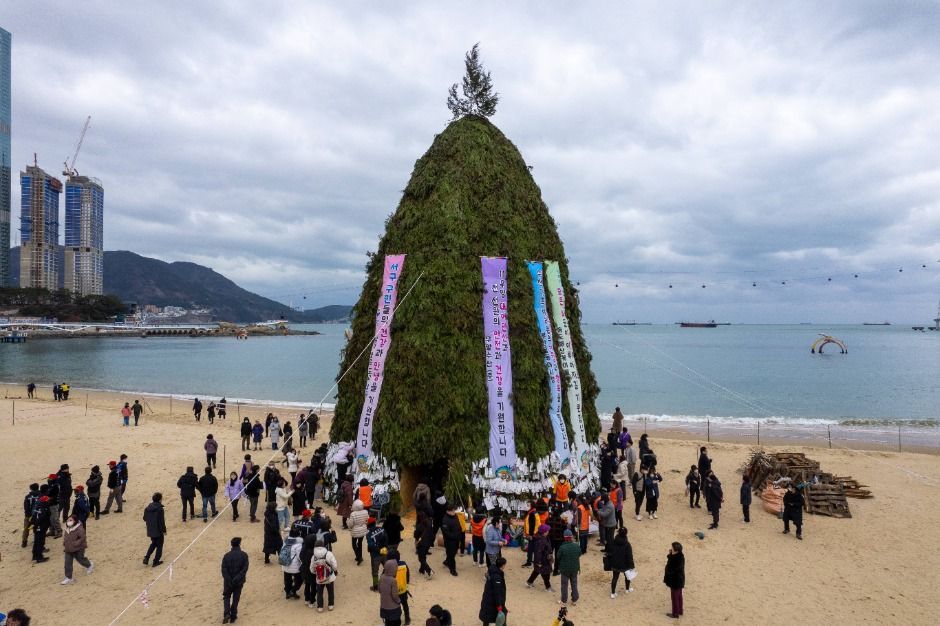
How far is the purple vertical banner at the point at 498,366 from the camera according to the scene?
1224 centimetres

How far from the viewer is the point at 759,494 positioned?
15961 millimetres

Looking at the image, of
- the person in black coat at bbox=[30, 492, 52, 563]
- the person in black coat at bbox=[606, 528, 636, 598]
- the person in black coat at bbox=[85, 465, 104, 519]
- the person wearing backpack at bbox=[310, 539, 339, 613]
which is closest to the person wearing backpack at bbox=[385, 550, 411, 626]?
the person wearing backpack at bbox=[310, 539, 339, 613]

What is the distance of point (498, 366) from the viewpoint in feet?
42.4

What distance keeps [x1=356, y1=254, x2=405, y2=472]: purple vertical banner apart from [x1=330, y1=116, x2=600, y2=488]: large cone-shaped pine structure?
236 mm

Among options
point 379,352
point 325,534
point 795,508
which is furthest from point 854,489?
point 325,534

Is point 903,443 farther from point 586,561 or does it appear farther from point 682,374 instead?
point 682,374

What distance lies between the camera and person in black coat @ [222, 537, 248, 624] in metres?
8.16

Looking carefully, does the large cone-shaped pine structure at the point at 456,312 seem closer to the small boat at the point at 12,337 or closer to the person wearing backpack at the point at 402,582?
the person wearing backpack at the point at 402,582

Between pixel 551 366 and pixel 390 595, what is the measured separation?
7409 millimetres

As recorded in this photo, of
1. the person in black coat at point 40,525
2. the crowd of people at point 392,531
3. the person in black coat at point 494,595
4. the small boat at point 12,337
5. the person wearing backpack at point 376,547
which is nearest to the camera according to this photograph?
the person in black coat at point 494,595

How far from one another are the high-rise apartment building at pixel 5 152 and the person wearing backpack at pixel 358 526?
212078 millimetres

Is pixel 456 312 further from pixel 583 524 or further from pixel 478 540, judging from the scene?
pixel 583 524

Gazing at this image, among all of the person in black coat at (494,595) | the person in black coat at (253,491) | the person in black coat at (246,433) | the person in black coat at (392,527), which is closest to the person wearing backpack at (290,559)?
the person in black coat at (392,527)

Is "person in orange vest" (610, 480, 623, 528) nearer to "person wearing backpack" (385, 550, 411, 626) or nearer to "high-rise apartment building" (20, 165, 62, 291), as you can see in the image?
"person wearing backpack" (385, 550, 411, 626)
